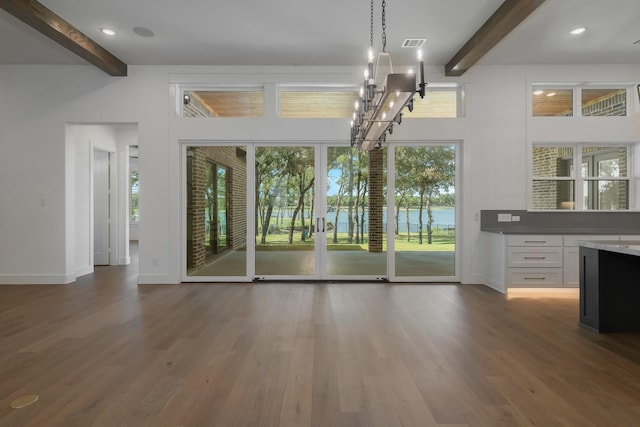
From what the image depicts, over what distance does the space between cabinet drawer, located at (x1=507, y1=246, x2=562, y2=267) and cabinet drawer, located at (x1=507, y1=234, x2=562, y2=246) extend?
2.7 inches

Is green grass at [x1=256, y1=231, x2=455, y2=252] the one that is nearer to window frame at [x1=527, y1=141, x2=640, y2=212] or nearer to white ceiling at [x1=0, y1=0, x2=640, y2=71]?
window frame at [x1=527, y1=141, x2=640, y2=212]

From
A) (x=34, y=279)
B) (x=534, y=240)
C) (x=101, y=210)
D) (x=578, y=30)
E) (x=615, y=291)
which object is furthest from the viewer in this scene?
(x=101, y=210)

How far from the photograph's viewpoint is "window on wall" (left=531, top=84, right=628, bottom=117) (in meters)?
5.67

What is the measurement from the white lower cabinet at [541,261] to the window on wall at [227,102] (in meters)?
4.25

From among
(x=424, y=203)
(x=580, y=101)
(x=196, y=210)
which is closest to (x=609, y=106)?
(x=580, y=101)

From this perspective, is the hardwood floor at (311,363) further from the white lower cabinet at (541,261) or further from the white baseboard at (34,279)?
the white baseboard at (34,279)

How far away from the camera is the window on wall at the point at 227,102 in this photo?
5742 mm

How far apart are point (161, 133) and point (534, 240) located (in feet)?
18.8

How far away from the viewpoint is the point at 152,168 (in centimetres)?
561

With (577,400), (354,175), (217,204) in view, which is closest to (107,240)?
(217,204)

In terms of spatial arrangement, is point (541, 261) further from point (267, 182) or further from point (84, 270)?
point (84, 270)

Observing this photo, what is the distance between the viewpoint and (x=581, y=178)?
5.64 metres

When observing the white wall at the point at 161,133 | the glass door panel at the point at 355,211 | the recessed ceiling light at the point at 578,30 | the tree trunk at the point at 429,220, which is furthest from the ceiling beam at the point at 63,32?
→ the recessed ceiling light at the point at 578,30

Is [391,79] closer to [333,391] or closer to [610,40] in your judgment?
[333,391]
